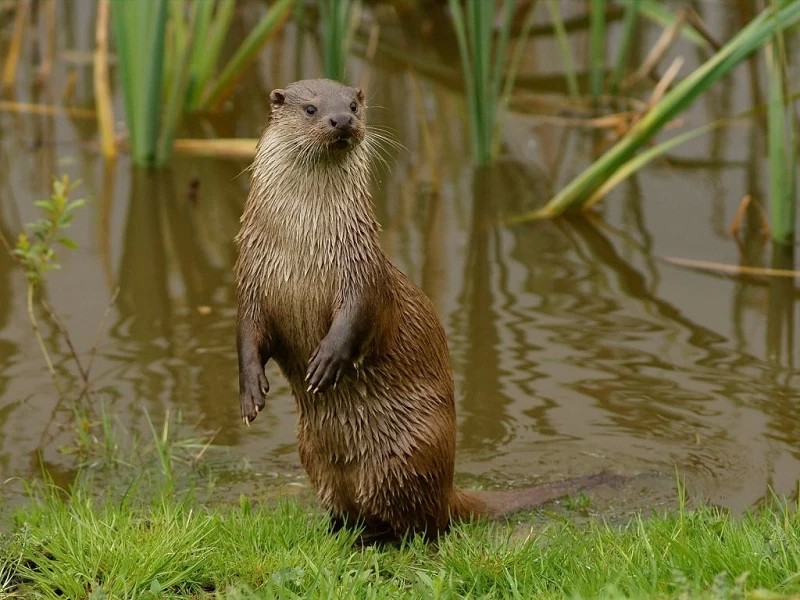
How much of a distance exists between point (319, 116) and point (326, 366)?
0.61 metres

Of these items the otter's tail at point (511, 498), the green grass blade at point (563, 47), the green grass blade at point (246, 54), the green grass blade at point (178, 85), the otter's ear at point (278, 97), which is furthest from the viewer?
the green grass blade at point (563, 47)

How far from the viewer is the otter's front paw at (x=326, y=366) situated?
124 inches

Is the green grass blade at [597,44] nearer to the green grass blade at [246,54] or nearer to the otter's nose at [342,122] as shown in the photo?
the green grass blade at [246,54]

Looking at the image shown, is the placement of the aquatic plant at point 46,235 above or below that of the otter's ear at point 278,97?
below

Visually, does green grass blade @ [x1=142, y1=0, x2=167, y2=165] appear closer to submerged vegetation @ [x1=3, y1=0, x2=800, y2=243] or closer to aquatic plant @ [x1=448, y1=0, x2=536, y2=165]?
submerged vegetation @ [x1=3, y1=0, x2=800, y2=243]

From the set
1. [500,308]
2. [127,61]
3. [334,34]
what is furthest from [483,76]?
[127,61]

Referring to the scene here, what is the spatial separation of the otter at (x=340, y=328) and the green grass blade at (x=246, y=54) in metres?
3.41

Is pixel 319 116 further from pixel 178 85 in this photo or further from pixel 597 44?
pixel 597 44

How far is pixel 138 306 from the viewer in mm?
5387

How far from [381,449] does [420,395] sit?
0.57ft

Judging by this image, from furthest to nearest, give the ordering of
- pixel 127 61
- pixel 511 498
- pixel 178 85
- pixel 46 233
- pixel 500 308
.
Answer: pixel 178 85 < pixel 127 61 < pixel 500 308 < pixel 46 233 < pixel 511 498

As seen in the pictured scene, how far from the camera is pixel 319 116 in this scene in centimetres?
320

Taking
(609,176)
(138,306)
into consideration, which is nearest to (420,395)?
(138,306)

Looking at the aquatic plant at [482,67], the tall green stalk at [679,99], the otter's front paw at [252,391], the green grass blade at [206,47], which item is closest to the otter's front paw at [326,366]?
the otter's front paw at [252,391]
